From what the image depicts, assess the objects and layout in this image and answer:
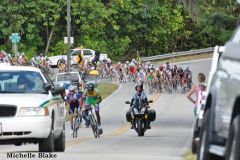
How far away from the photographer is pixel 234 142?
8.63m

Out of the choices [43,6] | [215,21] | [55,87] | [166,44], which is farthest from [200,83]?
[166,44]

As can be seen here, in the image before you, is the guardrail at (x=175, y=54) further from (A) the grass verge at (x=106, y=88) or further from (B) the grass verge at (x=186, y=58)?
(A) the grass verge at (x=106, y=88)

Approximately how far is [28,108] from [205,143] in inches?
290

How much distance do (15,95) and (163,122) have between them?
88.1ft

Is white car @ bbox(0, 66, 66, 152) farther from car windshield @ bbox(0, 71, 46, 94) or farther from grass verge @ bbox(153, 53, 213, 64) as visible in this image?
grass verge @ bbox(153, 53, 213, 64)

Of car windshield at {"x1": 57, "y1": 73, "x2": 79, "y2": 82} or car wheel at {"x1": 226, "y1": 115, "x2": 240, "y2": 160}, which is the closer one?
car wheel at {"x1": 226, "y1": 115, "x2": 240, "y2": 160}

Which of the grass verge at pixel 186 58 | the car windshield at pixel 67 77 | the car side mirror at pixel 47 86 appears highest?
the grass verge at pixel 186 58

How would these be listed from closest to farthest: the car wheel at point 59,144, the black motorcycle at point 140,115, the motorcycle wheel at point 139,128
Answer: the car wheel at point 59,144, the black motorcycle at point 140,115, the motorcycle wheel at point 139,128

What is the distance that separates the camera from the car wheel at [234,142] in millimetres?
8430

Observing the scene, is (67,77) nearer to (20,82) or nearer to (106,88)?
(106,88)

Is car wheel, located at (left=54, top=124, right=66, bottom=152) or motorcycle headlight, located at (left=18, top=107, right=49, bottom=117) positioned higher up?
motorcycle headlight, located at (left=18, top=107, right=49, bottom=117)

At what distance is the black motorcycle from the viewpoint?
33.2 metres

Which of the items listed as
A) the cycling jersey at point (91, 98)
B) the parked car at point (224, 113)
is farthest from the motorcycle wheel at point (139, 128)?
the parked car at point (224, 113)

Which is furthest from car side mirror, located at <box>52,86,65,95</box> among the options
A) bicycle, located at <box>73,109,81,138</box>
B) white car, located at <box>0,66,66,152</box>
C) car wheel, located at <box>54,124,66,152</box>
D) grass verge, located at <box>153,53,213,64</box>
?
grass verge, located at <box>153,53,213,64</box>
